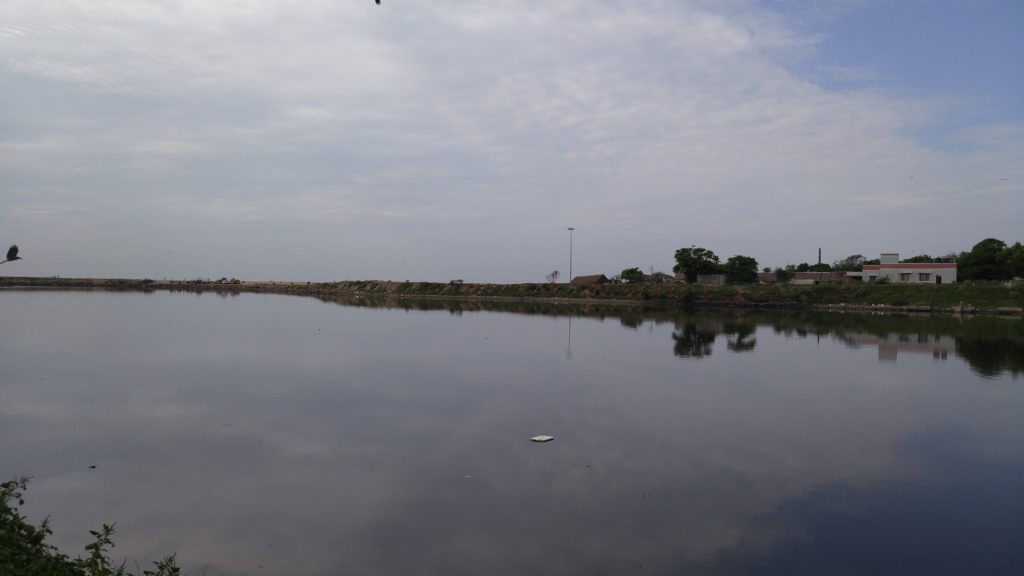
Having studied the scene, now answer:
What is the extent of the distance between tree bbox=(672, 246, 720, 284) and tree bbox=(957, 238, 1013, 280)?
2292cm

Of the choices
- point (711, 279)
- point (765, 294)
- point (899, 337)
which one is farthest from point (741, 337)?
point (711, 279)

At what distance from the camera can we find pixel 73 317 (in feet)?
108

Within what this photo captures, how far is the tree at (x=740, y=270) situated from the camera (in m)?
75.5

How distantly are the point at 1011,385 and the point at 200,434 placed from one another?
670 inches

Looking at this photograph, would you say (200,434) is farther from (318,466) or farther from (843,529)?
(843,529)

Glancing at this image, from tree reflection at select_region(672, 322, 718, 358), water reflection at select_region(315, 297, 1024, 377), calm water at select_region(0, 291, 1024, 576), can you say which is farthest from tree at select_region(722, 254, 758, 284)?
calm water at select_region(0, 291, 1024, 576)

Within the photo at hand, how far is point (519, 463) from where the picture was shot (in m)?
8.41

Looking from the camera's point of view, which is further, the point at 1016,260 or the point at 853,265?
the point at 853,265

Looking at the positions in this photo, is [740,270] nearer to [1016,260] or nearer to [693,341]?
[1016,260]

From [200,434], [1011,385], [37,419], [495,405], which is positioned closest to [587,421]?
[495,405]

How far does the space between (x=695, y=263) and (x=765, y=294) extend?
14.4 metres

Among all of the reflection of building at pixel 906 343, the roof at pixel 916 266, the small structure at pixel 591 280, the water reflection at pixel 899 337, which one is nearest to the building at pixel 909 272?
the roof at pixel 916 266

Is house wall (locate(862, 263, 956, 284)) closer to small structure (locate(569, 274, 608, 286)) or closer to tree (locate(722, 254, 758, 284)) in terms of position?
tree (locate(722, 254, 758, 284))

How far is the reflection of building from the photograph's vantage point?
22.5 metres
